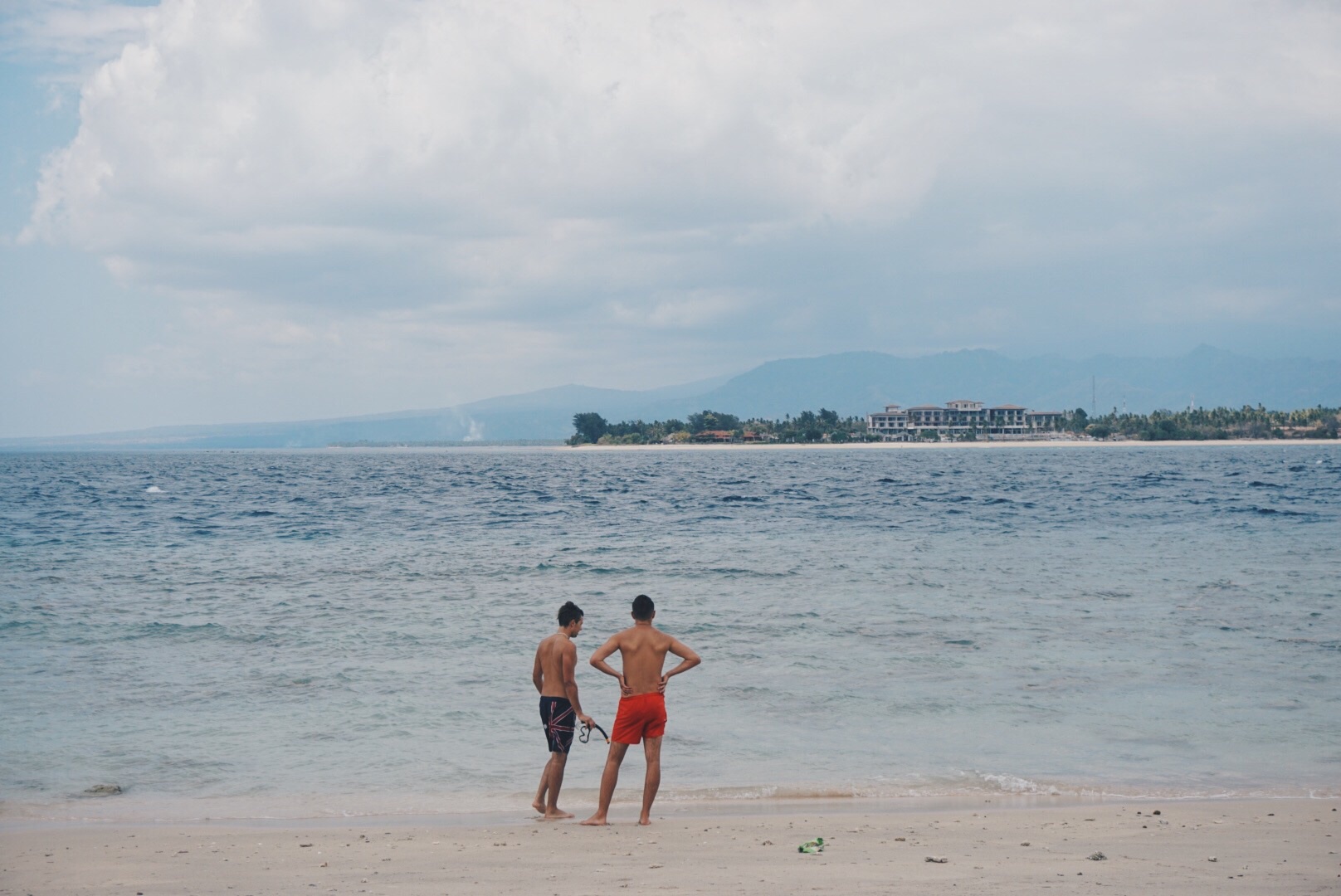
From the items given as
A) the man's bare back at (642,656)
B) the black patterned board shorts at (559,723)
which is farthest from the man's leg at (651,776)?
the black patterned board shorts at (559,723)

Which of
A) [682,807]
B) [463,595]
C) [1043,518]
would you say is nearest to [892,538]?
[1043,518]

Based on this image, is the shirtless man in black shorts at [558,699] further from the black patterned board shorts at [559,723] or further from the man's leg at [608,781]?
the man's leg at [608,781]

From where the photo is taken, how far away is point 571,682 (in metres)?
10.0

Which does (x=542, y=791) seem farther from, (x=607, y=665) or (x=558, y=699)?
(x=607, y=665)

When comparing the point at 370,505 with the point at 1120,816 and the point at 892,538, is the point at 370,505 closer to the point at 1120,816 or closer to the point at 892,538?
the point at 892,538

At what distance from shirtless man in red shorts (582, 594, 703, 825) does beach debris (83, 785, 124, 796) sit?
Answer: 209 inches

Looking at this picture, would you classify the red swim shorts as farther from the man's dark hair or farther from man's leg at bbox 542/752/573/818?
the man's dark hair

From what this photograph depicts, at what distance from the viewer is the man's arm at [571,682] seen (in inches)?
390

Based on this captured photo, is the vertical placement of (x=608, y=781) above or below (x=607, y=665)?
below

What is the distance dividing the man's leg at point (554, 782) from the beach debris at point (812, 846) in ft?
8.28

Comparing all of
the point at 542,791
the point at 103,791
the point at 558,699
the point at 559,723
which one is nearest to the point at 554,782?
the point at 542,791

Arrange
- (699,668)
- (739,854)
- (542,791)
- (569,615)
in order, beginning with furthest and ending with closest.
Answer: (699,668) < (542,791) < (569,615) < (739,854)

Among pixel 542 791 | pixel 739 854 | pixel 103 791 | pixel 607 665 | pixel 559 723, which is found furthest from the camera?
pixel 103 791

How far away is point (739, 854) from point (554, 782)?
2.31 meters
